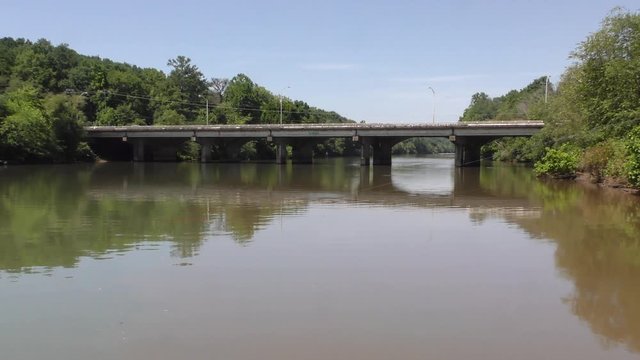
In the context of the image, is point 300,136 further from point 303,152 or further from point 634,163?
point 634,163

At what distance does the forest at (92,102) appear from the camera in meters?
62.7

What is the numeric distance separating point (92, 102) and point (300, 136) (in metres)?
43.5

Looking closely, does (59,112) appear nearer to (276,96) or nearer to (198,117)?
(198,117)

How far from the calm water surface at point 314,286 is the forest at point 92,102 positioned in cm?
4814

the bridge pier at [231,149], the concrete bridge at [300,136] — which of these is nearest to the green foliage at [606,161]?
the concrete bridge at [300,136]

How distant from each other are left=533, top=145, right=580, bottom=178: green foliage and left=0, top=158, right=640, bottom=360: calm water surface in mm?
26122

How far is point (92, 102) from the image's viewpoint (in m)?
97.4

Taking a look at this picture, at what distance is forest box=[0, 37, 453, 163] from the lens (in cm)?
6272

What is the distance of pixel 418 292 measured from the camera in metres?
9.84

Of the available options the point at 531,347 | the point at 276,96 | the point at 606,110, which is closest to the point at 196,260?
the point at 531,347

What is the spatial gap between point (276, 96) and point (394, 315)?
429 ft

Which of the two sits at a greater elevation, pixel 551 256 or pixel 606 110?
pixel 606 110

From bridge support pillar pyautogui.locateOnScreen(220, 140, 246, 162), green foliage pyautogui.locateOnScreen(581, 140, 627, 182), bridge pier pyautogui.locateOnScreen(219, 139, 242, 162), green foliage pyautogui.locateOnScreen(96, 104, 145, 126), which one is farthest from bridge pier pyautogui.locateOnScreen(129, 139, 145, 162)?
green foliage pyautogui.locateOnScreen(581, 140, 627, 182)

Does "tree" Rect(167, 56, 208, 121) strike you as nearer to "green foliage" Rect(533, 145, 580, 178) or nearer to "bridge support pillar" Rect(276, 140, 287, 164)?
"bridge support pillar" Rect(276, 140, 287, 164)
